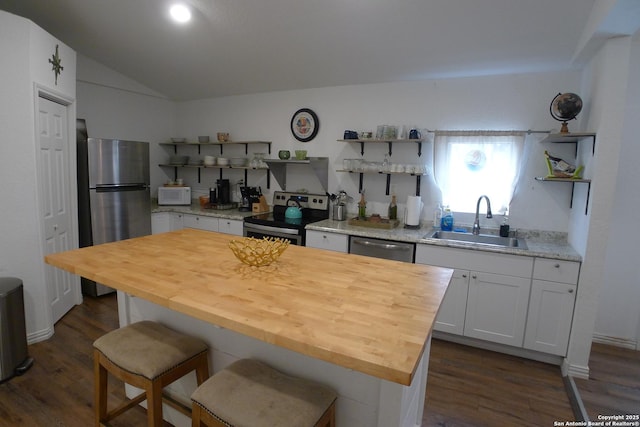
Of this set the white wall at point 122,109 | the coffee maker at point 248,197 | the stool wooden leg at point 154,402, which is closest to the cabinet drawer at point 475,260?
the stool wooden leg at point 154,402

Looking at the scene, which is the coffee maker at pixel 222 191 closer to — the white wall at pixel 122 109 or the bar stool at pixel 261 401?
the white wall at pixel 122 109

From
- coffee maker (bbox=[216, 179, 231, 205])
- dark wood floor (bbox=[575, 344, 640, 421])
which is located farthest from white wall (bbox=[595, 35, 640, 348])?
coffee maker (bbox=[216, 179, 231, 205])

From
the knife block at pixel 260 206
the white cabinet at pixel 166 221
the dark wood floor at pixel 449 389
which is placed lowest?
the dark wood floor at pixel 449 389

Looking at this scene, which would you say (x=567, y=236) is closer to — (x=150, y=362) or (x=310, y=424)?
(x=310, y=424)

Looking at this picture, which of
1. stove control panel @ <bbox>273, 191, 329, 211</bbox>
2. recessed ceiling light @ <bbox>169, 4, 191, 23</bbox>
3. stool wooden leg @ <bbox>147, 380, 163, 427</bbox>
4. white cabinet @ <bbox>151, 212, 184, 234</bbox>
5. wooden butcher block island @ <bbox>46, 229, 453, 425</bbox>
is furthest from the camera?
white cabinet @ <bbox>151, 212, 184, 234</bbox>

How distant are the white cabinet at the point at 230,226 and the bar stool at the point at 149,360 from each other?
2.17 m

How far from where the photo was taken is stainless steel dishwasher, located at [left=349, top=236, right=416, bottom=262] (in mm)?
2900

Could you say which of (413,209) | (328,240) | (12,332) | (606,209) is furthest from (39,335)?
(606,209)

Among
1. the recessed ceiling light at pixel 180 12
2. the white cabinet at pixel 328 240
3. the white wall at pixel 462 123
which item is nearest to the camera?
the white wall at pixel 462 123

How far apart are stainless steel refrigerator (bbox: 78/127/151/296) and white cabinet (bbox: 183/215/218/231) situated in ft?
1.81

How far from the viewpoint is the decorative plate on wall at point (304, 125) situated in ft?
12.9

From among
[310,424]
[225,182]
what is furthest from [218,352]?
[225,182]

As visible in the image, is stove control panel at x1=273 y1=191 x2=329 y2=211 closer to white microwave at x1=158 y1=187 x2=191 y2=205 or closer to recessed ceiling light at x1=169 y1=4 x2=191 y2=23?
white microwave at x1=158 y1=187 x2=191 y2=205

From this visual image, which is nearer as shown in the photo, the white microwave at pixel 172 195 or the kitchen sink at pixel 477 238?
the kitchen sink at pixel 477 238
